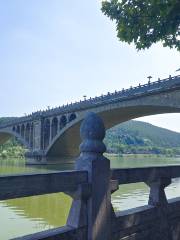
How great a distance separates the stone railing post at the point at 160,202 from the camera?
5.58 m

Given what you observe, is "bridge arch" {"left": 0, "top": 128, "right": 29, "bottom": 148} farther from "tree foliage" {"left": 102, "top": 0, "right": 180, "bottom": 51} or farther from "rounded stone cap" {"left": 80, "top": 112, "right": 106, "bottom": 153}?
"rounded stone cap" {"left": 80, "top": 112, "right": 106, "bottom": 153}

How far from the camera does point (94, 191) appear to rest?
432 cm

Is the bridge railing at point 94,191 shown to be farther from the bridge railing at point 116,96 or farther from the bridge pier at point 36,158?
the bridge pier at point 36,158

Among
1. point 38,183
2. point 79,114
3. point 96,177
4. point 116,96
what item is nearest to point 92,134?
point 96,177

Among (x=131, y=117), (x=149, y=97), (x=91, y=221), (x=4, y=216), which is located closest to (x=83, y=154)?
(x=91, y=221)

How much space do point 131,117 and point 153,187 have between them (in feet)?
135

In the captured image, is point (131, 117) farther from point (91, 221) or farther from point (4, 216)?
point (91, 221)

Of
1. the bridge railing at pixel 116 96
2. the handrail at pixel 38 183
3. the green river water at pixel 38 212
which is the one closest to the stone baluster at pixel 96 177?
the handrail at pixel 38 183

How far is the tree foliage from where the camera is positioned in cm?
960

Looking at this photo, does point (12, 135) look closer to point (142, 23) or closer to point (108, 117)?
point (108, 117)

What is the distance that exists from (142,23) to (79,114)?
3981cm

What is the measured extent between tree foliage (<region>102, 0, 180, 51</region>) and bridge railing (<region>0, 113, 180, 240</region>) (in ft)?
17.9

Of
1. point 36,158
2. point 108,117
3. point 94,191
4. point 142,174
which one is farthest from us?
point 36,158

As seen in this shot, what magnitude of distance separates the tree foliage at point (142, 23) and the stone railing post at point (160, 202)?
17.6ft
